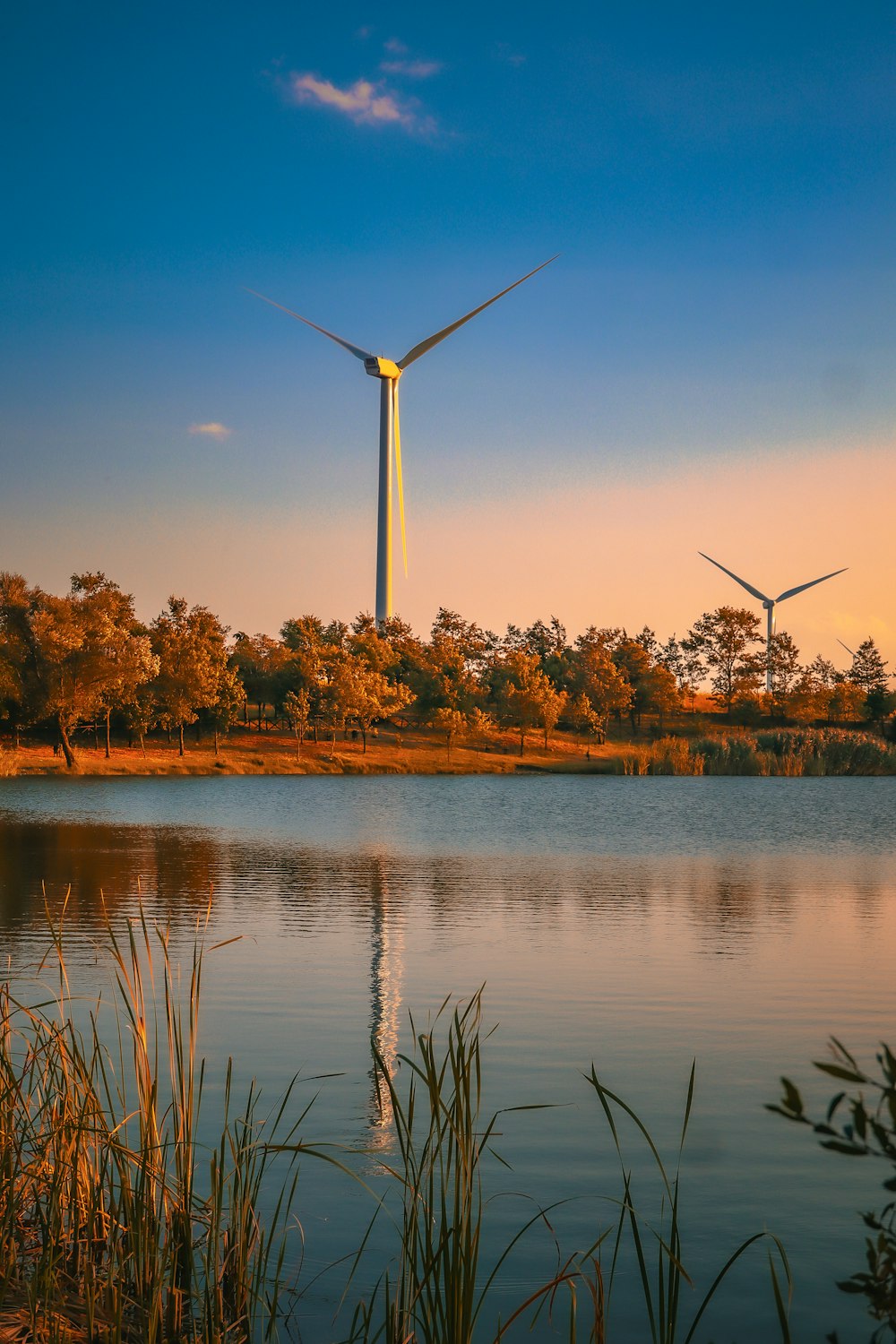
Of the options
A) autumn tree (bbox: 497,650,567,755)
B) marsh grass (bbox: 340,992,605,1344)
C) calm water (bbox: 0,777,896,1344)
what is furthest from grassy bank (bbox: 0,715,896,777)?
marsh grass (bbox: 340,992,605,1344)

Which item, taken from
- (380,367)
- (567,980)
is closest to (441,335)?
(380,367)

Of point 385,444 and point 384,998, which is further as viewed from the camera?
point 385,444

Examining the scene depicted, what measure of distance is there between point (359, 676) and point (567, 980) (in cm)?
7761

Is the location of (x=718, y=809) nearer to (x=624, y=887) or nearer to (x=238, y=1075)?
(x=624, y=887)

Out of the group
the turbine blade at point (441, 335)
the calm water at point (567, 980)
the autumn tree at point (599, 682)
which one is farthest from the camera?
the autumn tree at point (599, 682)

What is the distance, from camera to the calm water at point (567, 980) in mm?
6418

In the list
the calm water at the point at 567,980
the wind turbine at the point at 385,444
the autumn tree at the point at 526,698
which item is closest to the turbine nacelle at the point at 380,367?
the wind turbine at the point at 385,444

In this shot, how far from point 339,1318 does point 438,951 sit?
8.97m

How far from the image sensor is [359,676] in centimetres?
8981

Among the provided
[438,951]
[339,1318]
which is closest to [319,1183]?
[339,1318]

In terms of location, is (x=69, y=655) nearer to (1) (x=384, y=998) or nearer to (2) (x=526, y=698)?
(2) (x=526, y=698)

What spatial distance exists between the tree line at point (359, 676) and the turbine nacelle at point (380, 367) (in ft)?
71.1

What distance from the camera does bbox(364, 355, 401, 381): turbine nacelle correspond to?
255 feet

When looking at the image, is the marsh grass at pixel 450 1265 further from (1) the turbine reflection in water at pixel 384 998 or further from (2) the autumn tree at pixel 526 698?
(2) the autumn tree at pixel 526 698
